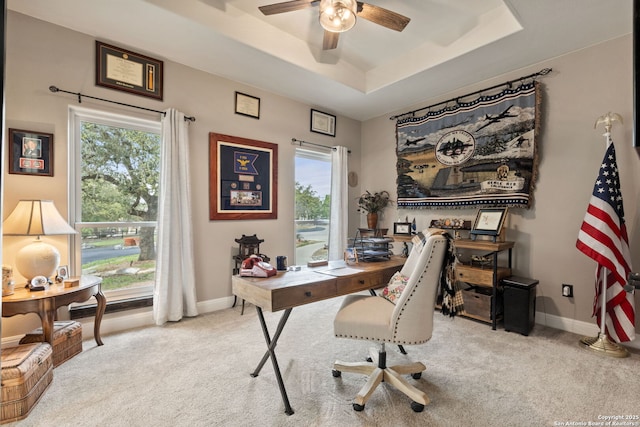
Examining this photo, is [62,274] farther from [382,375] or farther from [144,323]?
[382,375]

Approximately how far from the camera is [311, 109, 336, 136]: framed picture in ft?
15.0

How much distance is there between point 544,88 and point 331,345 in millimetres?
3349

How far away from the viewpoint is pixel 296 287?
1.97 m

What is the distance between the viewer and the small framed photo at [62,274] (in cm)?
259

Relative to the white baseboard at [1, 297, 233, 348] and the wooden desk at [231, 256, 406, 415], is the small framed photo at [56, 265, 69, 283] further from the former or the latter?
the wooden desk at [231, 256, 406, 415]

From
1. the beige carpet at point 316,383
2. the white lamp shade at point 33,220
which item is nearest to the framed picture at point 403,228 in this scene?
the beige carpet at point 316,383

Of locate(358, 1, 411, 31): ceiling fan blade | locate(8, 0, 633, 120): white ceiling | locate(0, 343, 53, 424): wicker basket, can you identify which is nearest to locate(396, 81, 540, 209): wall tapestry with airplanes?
locate(8, 0, 633, 120): white ceiling

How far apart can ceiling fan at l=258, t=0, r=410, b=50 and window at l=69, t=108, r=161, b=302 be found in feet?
6.04

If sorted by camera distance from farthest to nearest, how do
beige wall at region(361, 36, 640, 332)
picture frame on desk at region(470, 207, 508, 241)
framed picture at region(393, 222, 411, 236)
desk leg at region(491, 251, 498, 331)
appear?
1. framed picture at region(393, 222, 411, 236)
2. picture frame on desk at region(470, 207, 508, 241)
3. desk leg at region(491, 251, 498, 331)
4. beige wall at region(361, 36, 640, 332)

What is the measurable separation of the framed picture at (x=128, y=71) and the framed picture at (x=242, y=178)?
753 millimetres

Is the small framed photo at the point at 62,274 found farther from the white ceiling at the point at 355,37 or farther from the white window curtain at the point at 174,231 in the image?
the white ceiling at the point at 355,37

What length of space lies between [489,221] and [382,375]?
2153 millimetres

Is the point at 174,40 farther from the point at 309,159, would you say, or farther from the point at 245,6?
the point at 309,159

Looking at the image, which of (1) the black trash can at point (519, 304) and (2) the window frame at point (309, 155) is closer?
(1) the black trash can at point (519, 304)
